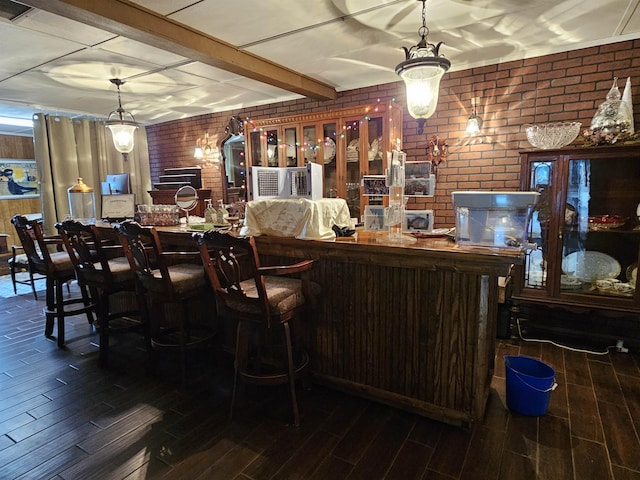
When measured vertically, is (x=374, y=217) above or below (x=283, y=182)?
below

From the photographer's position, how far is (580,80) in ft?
9.98

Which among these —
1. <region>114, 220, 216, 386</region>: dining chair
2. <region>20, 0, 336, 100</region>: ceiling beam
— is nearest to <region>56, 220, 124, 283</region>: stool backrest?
<region>114, 220, 216, 386</region>: dining chair

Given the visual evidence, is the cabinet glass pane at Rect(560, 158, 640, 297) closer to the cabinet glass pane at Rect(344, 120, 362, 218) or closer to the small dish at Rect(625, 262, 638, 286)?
the small dish at Rect(625, 262, 638, 286)

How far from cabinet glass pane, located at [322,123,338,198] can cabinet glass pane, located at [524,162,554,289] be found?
1.95 m

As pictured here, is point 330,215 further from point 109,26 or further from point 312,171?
point 109,26

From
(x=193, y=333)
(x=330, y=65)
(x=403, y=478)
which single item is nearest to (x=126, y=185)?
(x=193, y=333)

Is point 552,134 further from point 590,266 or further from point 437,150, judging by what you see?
point 590,266

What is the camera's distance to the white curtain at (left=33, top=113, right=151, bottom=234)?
5.27 m

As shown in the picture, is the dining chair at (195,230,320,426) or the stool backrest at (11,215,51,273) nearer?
the dining chair at (195,230,320,426)

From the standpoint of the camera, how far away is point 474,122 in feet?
11.1

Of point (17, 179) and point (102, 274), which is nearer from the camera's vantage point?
point (102, 274)

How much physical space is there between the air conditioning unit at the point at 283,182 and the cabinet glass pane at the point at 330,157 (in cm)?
172

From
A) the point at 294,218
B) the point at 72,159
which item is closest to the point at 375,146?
the point at 294,218

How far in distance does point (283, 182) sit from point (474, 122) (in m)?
2.06
